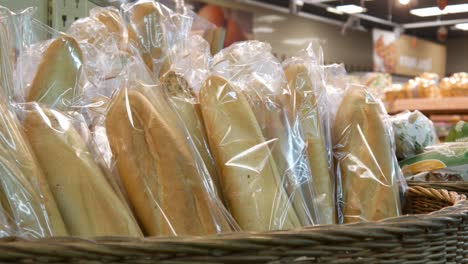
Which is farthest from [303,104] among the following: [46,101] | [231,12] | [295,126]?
[231,12]

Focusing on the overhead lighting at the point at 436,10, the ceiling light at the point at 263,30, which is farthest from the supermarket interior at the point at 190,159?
the overhead lighting at the point at 436,10

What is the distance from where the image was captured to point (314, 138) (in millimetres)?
759

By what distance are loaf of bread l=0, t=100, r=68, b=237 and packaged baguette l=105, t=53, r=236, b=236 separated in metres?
0.10

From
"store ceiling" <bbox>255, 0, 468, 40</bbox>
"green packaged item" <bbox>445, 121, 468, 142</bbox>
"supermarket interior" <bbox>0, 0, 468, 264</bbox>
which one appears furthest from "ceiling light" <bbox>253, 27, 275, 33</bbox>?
"supermarket interior" <bbox>0, 0, 468, 264</bbox>

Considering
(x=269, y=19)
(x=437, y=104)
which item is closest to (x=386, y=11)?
(x=269, y=19)

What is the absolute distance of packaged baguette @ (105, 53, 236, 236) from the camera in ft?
1.93

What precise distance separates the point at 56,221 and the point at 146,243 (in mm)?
129

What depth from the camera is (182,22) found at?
877 mm

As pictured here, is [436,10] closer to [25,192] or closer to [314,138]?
[314,138]

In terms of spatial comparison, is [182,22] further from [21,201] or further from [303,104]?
[21,201]

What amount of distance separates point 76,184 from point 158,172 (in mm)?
92

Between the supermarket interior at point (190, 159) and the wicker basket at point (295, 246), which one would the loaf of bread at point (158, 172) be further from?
the wicker basket at point (295, 246)

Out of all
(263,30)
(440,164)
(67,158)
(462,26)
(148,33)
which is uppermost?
(462,26)

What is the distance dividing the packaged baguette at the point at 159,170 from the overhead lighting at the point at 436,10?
6.90 m
